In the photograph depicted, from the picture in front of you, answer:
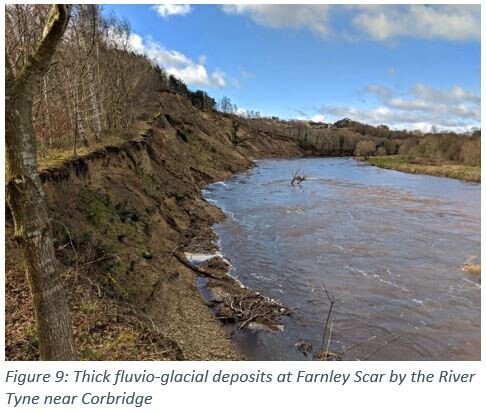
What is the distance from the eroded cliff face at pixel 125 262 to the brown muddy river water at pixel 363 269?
1.80 m

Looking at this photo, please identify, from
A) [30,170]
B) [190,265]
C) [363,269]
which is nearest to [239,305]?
[190,265]

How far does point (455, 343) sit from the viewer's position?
11.8 m

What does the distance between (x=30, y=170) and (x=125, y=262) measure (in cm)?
861

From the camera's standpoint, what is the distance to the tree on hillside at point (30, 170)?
13.0 ft

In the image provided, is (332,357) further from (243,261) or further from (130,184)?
(130,184)

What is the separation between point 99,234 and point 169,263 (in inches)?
114

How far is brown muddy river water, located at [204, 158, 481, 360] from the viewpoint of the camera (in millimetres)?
11719

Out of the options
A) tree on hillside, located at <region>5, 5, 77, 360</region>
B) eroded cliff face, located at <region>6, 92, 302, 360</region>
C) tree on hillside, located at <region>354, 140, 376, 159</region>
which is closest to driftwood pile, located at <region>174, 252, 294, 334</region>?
eroded cliff face, located at <region>6, 92, 302, 360</region>

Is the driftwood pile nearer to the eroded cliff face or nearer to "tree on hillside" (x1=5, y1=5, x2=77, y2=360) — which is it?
the eroded cliff face

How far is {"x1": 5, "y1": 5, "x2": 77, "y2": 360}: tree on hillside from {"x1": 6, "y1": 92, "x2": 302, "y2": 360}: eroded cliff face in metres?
0.41

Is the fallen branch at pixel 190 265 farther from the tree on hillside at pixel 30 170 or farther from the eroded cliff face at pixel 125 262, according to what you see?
the tree on hillside at pixel 30 170

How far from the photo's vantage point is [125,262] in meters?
12.3

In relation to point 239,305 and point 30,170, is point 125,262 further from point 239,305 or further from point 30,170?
point 30,170

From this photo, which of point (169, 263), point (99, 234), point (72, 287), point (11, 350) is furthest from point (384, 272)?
point (11, 350)
